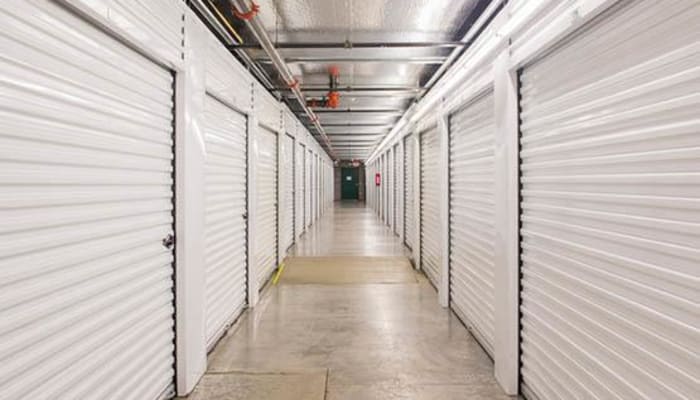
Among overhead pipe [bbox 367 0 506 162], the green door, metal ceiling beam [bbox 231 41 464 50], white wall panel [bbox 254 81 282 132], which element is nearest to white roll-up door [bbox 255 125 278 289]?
white wall panel [bbox 254 81 282 132]

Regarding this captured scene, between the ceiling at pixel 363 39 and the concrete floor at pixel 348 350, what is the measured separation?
2.72 m

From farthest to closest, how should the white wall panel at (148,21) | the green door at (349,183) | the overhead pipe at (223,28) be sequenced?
the green door at (349,183)
the overhead pipe at (223,28)
the white wall panel at (148,21)

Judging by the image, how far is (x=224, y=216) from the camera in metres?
4.03

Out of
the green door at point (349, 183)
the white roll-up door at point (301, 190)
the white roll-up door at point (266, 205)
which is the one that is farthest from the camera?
the green door at point (349, 183)

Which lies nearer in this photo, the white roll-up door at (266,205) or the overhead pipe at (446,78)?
the overhead pipe at (446,78)

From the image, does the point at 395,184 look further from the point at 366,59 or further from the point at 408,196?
the point at 366,59

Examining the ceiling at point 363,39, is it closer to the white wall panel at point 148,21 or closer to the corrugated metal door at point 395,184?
the white wall panel at point 148,21

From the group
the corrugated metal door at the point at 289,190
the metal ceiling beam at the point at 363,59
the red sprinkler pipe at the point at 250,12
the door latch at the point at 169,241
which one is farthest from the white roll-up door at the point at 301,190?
the door latch at the point at 169,241

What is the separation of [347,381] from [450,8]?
3030 millimetres

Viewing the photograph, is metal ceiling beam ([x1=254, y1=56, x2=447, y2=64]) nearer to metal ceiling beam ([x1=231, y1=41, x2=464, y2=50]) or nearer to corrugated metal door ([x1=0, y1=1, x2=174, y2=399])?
metal ceiling beam ([x1=231, y1=41, x2=464, y2=50])

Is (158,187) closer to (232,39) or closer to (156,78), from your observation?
(156,78)

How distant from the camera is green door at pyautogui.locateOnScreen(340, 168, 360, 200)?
Result: 2873 cm

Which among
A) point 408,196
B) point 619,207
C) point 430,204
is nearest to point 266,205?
point 430,204

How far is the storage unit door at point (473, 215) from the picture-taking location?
345 cm
